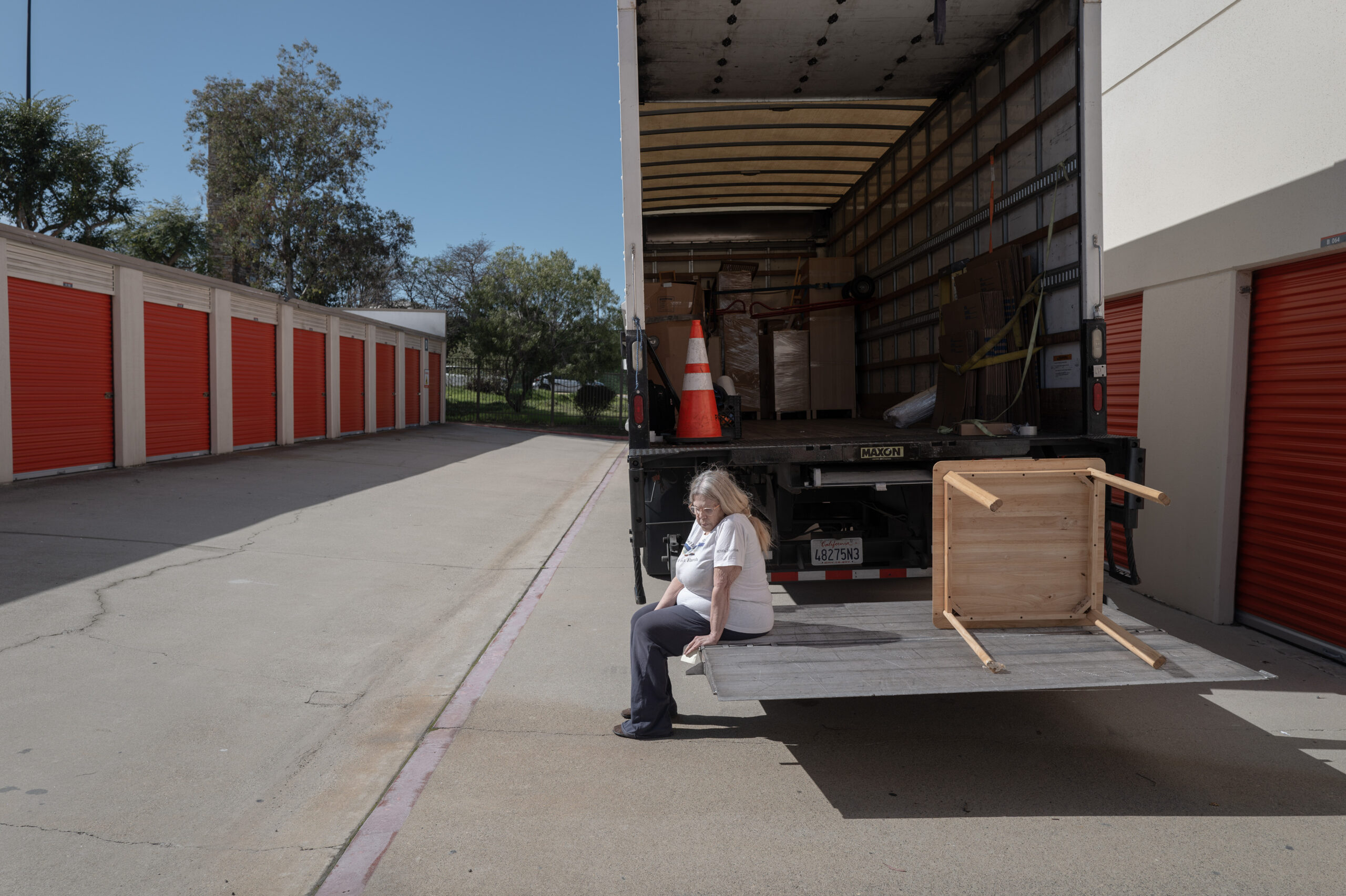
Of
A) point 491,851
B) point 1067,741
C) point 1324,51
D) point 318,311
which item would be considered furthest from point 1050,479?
point 318,311

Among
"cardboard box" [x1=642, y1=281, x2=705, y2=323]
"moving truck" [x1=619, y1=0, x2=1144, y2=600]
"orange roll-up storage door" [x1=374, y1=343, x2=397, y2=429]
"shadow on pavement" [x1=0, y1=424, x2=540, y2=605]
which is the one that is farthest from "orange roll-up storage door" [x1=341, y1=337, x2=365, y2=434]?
"cardboard box" [x1=642, y1=281, x2=705, y2=323]

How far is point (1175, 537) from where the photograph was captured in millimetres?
6422

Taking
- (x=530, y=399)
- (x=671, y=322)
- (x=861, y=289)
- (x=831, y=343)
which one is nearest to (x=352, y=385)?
(x=530, y=399)

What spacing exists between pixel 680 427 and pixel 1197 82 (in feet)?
15.3

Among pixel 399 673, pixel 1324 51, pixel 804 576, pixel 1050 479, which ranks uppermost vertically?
pixel 1324 51

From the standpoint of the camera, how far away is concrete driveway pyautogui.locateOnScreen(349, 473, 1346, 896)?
9.30ft

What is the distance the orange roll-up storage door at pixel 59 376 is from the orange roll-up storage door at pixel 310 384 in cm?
656

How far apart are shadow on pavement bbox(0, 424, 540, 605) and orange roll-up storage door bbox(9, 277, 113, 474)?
442mm

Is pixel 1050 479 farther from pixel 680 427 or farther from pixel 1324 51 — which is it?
pixel 1324 51

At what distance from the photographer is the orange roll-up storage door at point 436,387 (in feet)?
101

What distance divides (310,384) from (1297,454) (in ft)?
64.8

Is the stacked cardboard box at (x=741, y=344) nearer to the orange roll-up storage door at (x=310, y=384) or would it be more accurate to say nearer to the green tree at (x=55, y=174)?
the orange roll-up storage door at (x=310, y=384)

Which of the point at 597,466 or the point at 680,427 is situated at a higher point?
the point at 680,427

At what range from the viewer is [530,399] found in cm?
Answer: 3438
